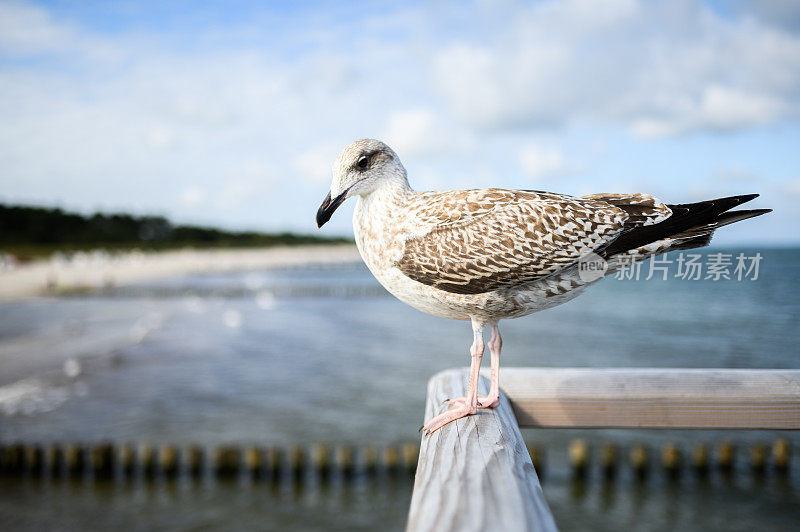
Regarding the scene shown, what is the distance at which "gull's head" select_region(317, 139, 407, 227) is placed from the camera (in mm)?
2701

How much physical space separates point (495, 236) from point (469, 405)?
31.8 inches

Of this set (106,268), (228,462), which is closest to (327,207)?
(228,462)

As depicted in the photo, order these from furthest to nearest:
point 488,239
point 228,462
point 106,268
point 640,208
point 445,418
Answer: point 106,268 < point 228,462 < point 640,208 < point 488,239 < point 445,418

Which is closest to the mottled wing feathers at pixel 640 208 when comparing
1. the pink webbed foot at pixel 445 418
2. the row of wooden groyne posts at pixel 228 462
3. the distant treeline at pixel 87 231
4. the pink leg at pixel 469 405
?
the pink leg at pixel 469 405

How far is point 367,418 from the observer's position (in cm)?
1731

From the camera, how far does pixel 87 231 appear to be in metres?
77.1

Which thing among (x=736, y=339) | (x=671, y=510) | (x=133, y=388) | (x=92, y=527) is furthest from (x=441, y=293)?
(x=736, y=339)

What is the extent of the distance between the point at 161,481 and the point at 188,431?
3136mm

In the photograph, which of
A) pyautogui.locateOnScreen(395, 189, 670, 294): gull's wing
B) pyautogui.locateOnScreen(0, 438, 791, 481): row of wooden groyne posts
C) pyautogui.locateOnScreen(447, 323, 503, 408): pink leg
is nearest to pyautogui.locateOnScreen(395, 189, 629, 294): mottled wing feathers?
pyautogui.locateOnScreen(395, 189, 670, 294): gull's wing

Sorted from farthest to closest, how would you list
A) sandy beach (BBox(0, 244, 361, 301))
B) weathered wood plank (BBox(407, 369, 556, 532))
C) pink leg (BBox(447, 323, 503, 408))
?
sandy beach (BBox(0, 244, 361, 301))
pink leg (BBox(447, 323, 503, 408))
weathered wood plank (BBox(407, 369, 556, 532))

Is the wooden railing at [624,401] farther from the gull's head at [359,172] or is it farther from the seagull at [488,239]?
the gull's head at [359,172]

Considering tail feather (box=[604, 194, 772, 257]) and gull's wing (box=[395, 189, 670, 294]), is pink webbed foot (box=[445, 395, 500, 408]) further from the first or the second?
tail feather (box=[604, 194, 772, 257])

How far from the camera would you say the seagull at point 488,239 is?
2613 mm

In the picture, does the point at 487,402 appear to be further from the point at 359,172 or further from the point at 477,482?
the point at 359,172
